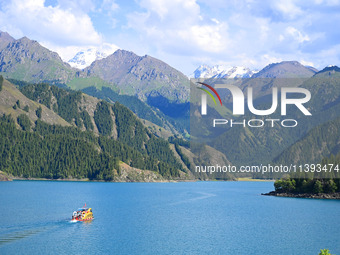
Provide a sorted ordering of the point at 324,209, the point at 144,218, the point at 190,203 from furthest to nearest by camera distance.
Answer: the point at 190,203 → the point at 324,209 → the point at 144,218

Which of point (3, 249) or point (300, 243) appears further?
point (300, 243)

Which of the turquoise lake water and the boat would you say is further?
the boat

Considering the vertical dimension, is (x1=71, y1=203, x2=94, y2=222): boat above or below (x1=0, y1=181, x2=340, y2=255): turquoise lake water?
above

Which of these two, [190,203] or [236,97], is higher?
[236,97]

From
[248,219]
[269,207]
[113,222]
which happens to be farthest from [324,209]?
[113,222]

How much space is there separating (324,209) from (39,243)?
381ft

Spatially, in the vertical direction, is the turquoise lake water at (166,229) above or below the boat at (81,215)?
below

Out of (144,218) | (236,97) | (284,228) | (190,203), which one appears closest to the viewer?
(284,228)

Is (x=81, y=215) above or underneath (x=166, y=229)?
above

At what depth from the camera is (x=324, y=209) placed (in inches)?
6850

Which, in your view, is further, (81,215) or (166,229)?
(81,215)

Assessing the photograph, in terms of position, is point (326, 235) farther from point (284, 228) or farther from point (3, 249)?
point (3, 249)

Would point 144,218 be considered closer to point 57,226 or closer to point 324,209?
point 57,226

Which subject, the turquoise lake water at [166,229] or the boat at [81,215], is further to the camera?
the boat at [81,215]
